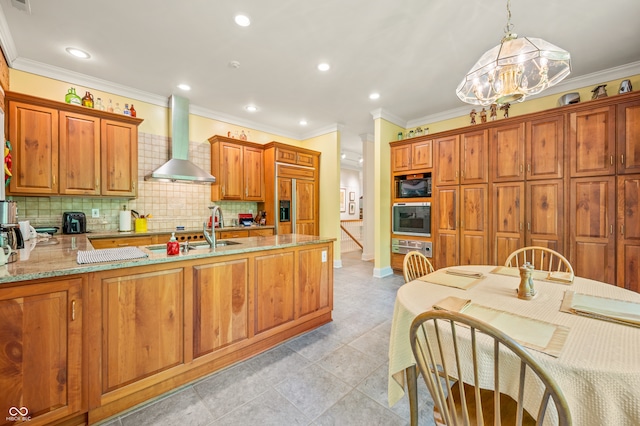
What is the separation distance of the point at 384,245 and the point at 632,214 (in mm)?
2945

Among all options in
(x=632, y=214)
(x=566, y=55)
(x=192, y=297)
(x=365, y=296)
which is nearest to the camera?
(x=566, y=55)

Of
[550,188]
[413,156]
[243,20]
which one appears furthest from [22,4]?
[550,188]

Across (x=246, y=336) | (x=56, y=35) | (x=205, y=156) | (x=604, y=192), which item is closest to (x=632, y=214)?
(x=604, y=192)

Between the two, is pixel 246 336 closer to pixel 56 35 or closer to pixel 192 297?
pixel 192 297

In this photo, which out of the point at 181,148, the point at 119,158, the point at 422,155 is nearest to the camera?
the point at 119,158

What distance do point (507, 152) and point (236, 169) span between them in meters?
4.14

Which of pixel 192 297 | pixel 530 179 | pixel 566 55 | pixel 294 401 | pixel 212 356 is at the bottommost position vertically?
pixel 294 401

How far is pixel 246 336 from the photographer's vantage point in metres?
2.10

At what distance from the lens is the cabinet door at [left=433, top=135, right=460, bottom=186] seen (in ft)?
13.0

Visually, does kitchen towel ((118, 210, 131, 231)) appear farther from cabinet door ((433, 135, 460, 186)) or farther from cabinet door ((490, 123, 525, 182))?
cabinet door ((490, 123, 525, 182))

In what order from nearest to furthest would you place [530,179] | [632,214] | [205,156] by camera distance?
1. [632,214]
2. [530,179]
3. [205,156]

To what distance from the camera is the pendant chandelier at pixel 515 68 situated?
157 centimetres

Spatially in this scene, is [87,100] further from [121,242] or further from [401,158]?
[401,158]

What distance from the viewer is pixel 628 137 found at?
275 centimetres
